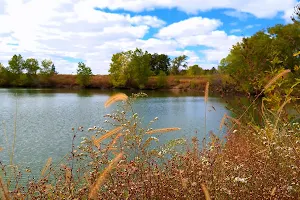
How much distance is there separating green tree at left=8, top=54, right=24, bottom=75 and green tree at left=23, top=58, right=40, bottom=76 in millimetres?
862

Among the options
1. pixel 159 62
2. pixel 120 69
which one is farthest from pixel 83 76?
pixel 159 62

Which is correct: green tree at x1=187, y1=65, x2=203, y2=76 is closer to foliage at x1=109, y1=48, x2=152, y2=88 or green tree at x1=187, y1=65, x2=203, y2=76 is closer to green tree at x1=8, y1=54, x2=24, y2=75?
foliage at x1=109, y1=48, x2=152, y2=88

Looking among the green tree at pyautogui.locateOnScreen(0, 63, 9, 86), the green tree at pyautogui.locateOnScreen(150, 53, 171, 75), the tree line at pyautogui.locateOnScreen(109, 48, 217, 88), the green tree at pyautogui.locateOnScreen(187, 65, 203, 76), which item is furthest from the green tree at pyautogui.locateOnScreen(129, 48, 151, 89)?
the green tree at pyautogui.locateOnScreen(0, 63, 9, 86)

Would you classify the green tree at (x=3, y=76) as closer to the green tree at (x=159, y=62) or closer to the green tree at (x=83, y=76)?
the green tree at (x=83, y=76)

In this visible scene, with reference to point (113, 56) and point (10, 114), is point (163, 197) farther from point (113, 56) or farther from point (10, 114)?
point (113, 56)

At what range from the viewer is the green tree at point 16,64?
2640 inches

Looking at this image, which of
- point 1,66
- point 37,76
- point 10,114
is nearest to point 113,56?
point 37,76

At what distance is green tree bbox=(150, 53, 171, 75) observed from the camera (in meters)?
83.6

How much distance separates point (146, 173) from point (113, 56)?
197ft

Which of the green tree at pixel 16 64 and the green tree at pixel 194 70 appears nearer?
the green tree at pixel 16 64

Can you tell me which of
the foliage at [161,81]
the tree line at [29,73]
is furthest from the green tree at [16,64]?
the foliage at [161,81]

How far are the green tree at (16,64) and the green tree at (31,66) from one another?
86 cm

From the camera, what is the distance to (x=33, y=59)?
2721 inches

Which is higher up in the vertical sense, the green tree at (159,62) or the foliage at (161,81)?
the green tree at (159,62)
